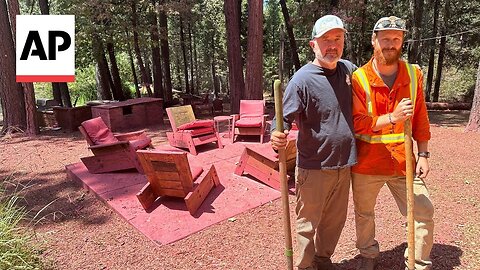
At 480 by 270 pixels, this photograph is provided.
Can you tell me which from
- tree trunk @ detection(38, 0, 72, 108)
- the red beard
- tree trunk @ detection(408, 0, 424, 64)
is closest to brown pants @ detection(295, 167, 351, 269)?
the red beard

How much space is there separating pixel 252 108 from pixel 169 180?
13.8 feet

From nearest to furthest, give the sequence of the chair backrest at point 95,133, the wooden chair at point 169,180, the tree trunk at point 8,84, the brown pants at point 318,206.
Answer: the brown pants at point 318,206, the wooden chair at point 169,180, the chair backrest at point 95,133, the tree trunk at point 8,84

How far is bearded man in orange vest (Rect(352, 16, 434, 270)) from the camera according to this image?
2387mm

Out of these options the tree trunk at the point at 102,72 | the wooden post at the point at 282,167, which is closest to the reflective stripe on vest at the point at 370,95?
the wooden post at the point at 282,167

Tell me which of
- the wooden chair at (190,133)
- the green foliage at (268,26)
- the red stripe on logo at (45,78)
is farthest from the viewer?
the green foliage at (268,26)

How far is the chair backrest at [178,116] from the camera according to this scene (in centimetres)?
742

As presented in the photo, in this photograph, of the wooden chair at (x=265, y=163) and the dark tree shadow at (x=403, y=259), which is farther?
the wooden chair at (x=265, y=163)

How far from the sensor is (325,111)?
2480mm

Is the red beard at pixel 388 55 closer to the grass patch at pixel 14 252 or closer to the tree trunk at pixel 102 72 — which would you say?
the grass patch at pixel 14 252

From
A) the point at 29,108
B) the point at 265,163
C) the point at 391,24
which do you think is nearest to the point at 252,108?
the point at 265,163

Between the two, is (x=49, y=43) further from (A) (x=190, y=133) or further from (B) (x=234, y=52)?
(B) (x=234, y=52)

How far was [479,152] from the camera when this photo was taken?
642 centimetres

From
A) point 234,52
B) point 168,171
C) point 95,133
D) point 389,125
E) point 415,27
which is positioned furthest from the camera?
point 415,27

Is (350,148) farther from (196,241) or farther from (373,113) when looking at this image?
(196,241)
